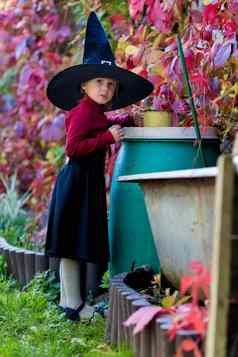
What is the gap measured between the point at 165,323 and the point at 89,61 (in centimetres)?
163

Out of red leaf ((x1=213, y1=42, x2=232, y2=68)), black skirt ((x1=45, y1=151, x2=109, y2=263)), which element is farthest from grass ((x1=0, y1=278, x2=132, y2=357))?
red leaf ((x1=213, y1=42, x2=232, y2=68))

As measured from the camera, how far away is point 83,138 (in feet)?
12.0

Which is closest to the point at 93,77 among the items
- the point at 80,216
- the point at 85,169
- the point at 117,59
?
the point at 85,169

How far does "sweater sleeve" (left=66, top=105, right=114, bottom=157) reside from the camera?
3637 millimetres

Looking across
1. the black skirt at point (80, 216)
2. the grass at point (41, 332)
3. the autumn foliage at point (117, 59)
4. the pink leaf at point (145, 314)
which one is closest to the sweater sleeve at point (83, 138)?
the black skirt at point (80, 216)

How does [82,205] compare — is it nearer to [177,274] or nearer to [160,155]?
[160,155]

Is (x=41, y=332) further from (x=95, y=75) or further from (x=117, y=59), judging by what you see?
(x=117, y=59)

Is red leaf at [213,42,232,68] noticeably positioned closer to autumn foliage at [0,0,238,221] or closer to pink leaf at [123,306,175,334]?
autumn foliage at [0,0,238,221]

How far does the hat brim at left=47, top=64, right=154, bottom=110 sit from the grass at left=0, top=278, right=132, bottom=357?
101cm

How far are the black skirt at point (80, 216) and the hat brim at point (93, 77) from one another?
338 mm

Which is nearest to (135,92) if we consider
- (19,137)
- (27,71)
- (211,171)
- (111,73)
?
(111,73)

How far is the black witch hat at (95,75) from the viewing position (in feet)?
12.1

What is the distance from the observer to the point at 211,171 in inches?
95.9

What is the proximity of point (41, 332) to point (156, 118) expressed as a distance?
1124mm
